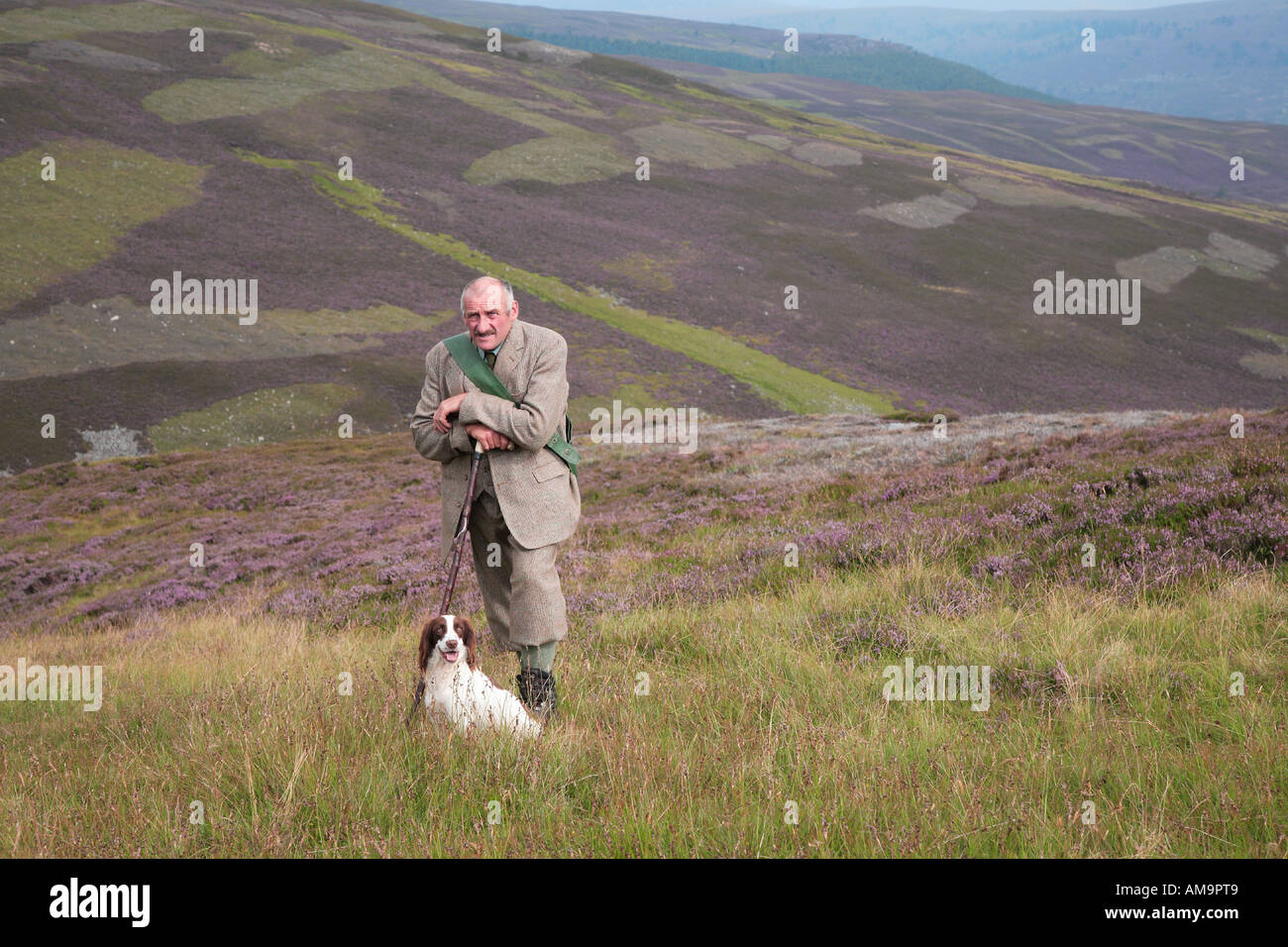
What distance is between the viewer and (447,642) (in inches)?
191

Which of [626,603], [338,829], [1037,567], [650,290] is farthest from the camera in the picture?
[650,290]

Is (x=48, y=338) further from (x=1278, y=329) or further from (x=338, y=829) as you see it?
(x=1278, y=329)

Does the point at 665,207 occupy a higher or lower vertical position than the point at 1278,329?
higher

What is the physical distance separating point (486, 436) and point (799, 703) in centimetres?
258

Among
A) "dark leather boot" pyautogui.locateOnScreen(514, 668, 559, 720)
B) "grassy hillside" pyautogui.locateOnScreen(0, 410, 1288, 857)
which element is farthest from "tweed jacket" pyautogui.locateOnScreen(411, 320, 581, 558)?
"grassy hillside" pyautogui.locateOnScreen(0, 410, 1288, 857)

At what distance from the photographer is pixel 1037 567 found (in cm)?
755

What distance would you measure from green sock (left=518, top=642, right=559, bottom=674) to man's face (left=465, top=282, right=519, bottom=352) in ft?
6.64

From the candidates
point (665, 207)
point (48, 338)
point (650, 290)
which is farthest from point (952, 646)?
point (665, 207)

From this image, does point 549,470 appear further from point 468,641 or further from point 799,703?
point 799,703

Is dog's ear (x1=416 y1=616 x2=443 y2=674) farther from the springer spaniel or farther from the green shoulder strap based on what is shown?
the green shoulder strap

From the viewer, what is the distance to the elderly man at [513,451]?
519 cm

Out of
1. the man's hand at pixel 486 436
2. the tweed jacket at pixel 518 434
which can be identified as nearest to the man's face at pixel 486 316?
the tweed jacket at pixel 518 434

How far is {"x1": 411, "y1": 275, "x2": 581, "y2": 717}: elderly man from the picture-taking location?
5191 mm
